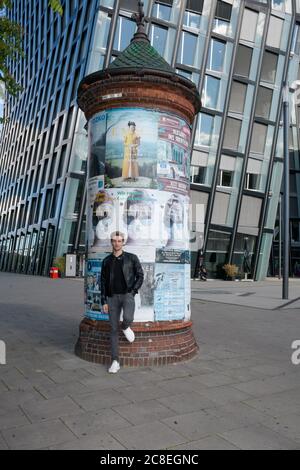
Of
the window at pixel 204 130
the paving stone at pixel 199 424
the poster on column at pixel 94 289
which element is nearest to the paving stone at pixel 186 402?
the paving stone at pixel 199 424

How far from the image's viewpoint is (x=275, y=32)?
106 ft

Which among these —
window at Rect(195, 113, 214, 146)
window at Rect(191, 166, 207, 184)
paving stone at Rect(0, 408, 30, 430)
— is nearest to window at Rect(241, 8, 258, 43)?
window at Rect(195, 113, 214, 146)

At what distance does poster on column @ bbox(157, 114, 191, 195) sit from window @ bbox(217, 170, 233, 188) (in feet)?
82.4

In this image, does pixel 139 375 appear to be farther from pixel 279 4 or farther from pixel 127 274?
pixel 279 4

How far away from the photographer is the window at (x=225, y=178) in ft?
102

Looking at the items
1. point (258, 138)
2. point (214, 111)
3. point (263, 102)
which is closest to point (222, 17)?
point (263, 102)

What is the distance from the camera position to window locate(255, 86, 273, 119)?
105 ft

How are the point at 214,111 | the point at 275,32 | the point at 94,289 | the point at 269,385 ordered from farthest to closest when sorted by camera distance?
the point at 275,32 → the point at 214,111 → the point at 94,289 → the point at 269,385

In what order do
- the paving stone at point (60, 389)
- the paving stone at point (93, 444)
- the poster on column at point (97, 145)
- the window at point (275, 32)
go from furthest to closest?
the window at point (275, 32), the poster on column at point (97, 145), the paving stone at point (60, 389), the paving stone at point (93, 444)

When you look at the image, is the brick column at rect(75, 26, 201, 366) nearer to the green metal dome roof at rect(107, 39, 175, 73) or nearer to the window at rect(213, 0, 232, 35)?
the green metal dome roof at rect(107, 39, 175, 73)

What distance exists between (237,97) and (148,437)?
31.5 m

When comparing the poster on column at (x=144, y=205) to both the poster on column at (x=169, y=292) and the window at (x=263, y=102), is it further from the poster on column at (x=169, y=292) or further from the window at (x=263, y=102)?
the window at (x=263, y=102)

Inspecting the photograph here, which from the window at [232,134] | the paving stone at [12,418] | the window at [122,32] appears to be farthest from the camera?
the window at [232,134]

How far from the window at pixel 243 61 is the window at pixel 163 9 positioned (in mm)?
5943
